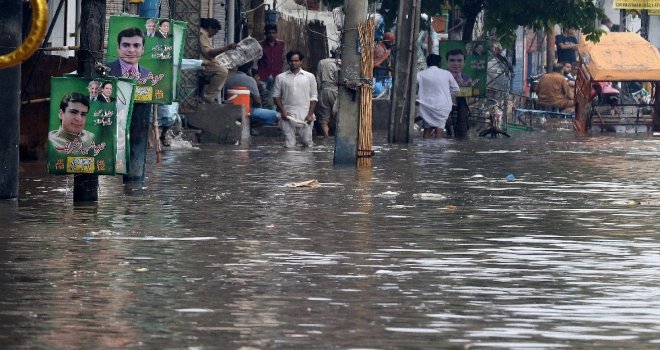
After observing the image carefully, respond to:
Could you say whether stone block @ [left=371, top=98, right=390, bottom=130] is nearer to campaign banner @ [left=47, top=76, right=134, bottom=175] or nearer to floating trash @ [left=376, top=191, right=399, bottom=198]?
floating trash @ [left=376, top=191, right=399, bottom=198]

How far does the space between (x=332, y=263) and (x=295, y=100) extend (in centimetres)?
1743

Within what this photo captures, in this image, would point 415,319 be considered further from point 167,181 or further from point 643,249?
point 167,181

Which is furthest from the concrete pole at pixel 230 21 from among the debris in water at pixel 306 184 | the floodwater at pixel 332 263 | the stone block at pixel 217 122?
the debris in water at pixel 306 184

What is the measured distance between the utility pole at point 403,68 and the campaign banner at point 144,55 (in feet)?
41.8

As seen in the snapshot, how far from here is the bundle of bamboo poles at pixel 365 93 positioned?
824 inches

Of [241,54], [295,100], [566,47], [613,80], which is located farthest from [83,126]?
[566,47]

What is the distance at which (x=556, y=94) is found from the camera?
43125 millimetres

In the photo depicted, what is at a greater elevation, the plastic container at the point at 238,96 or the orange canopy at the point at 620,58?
the orange canopy at the point at 620,58

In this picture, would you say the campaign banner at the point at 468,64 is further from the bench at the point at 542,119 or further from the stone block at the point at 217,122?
the bench at the point at 542,119

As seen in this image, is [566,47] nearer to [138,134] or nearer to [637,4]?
[637,4]

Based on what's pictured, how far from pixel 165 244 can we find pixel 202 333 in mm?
3841

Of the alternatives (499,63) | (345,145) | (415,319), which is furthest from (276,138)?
(415,319)

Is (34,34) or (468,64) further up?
(34,34)

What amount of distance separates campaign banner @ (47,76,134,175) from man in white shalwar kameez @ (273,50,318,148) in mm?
13123
